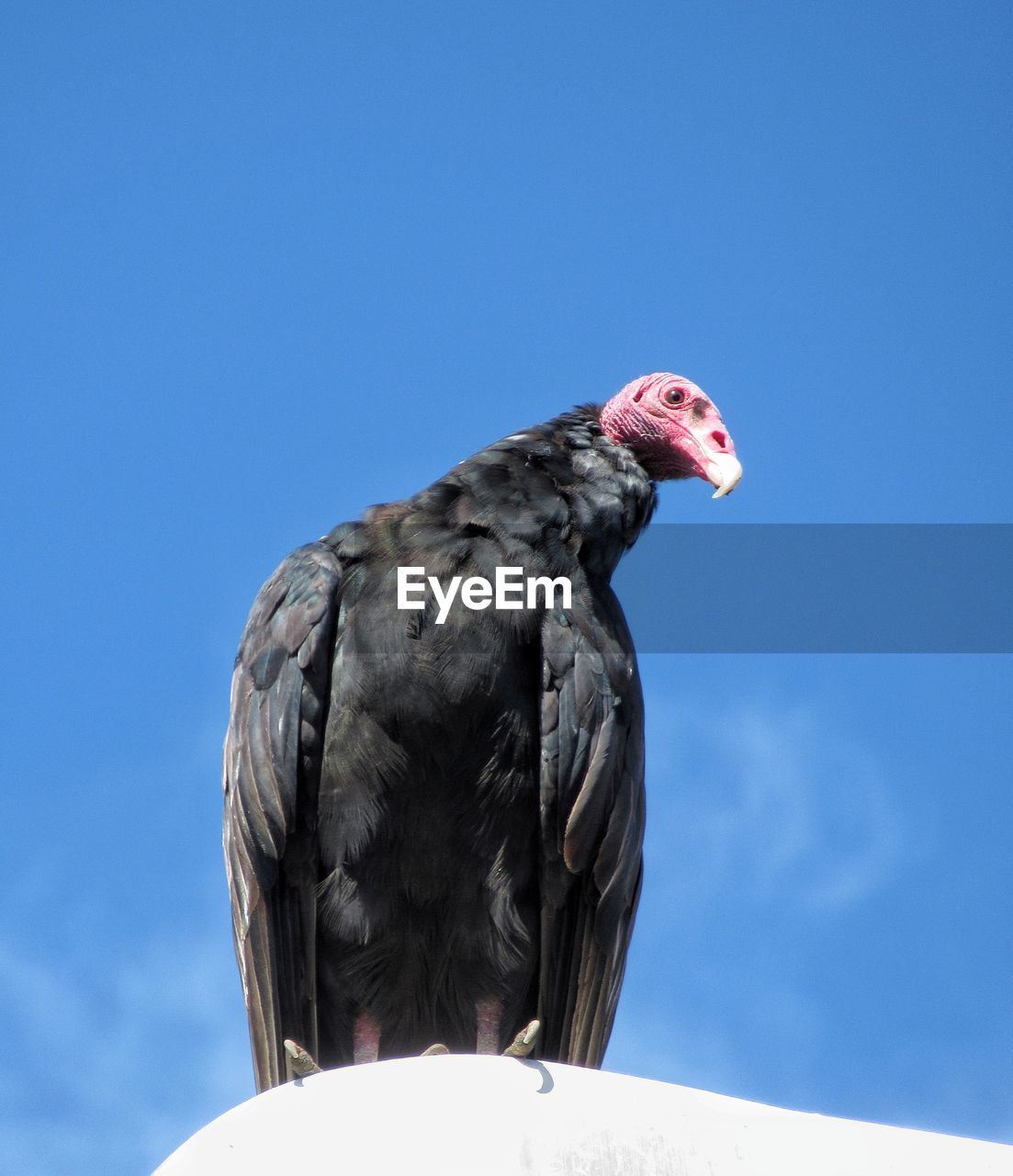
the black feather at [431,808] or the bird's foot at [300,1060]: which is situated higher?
the black feather at [431,808]

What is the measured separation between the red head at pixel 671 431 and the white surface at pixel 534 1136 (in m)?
2.61

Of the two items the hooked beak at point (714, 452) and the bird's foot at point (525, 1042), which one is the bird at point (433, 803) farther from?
the hooked beak at point (714, 452)

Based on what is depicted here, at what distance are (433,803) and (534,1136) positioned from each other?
4.79ft

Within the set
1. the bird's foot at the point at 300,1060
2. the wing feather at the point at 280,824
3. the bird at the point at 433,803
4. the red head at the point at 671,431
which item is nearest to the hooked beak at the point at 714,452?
the red head at the point at 671,431

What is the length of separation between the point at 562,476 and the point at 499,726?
37.6 inches

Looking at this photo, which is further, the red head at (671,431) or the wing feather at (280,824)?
the red head at (671,431)

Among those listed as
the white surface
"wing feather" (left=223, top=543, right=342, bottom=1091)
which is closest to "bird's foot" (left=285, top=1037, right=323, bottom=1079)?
"wing feather" (left=223, top=543, right=342, bottom=1091)

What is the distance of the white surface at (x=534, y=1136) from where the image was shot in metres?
4.13

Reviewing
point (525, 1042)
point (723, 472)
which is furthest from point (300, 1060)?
point (723, 472)

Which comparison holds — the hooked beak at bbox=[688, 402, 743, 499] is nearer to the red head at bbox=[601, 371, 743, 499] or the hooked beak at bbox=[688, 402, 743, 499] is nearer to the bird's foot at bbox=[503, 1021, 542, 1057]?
the red head at bbox=[601, 371, 743, 499]

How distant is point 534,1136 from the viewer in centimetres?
421

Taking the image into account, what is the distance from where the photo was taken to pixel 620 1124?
4273 millimetres

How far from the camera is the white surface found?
413 centimetres

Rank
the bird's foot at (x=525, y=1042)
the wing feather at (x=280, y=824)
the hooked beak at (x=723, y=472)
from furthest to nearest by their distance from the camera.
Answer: the hooked beak at (x=723, y=472) → the wing feather at (x=280, y=824) → the bird's foot at (x=525, y=1042)
